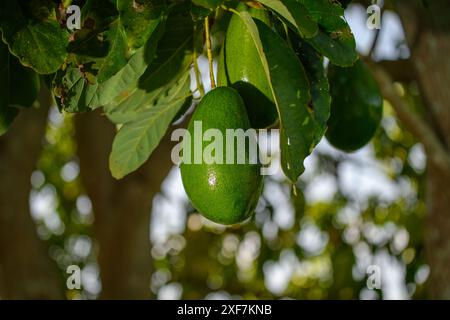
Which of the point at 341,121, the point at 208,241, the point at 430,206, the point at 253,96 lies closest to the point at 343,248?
the point at 208,241

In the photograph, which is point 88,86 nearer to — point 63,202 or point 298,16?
point 298,16

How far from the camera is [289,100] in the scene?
0.97 meters

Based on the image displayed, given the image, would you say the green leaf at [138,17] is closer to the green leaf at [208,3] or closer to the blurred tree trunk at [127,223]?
the green leaf at [208,3]

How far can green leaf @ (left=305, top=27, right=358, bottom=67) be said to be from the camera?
40.4 inches

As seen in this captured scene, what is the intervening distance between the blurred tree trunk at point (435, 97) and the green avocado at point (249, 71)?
1.33m

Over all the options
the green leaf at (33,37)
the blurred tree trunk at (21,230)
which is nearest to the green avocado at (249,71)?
the green leaf at (33,37)

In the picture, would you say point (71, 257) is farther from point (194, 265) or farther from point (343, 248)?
point (343, 248)

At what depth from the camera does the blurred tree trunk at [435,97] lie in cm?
231

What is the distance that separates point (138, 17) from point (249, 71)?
0.22 meters

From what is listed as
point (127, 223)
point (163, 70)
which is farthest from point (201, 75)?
point (127, 223)

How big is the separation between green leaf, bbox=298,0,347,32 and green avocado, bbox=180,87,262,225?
16cm

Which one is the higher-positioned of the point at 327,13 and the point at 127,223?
the point at 327,13

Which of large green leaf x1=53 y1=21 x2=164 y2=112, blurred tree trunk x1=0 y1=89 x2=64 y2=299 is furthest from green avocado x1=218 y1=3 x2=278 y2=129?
blurred tree trunk x1=0 y1=89 x2=64 y2=299

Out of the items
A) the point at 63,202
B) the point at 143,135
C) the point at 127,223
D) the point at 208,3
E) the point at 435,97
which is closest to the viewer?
the point at 208,3
